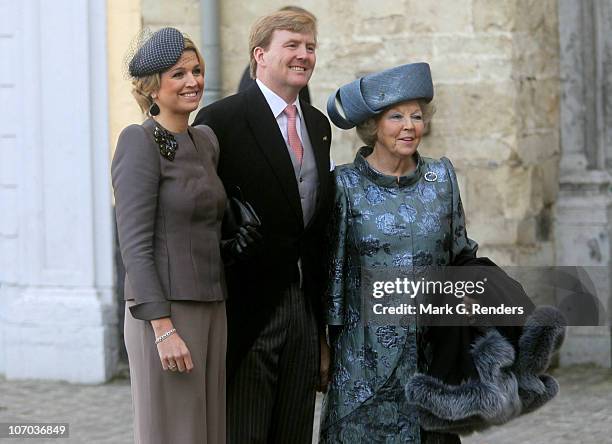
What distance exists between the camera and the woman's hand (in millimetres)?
4133

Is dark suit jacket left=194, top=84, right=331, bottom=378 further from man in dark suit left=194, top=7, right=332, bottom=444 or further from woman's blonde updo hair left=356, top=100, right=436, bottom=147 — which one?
woman's blonde updo hair left=356, top=100, right=436, bottom=147

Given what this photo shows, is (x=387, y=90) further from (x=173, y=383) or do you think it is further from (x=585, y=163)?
(x=585, y=163)

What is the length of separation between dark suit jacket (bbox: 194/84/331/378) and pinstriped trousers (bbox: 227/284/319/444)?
1.5 inches

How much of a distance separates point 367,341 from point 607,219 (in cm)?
417

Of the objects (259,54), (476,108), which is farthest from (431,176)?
(476,108)

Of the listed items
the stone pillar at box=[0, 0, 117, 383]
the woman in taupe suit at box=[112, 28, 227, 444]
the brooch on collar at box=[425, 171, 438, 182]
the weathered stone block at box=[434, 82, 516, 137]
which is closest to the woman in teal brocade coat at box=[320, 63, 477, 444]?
the brooch on collar at box=[425, 171, 438, 182]

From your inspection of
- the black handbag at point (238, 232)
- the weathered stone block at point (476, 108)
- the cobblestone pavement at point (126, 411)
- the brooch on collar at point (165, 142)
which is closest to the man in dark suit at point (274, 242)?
the black handbag at point (238, 232)

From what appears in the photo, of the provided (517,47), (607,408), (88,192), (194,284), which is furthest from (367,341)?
(88,192)

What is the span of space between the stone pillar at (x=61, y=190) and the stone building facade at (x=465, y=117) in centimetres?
1

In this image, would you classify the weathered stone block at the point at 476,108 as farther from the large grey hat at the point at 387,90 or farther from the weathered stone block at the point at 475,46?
the large grey hat at the point at 387,90

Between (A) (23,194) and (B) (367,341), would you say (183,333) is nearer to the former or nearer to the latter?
(B) (367,341)

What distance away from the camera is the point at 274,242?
4.56 m

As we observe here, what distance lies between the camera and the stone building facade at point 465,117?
784 cm

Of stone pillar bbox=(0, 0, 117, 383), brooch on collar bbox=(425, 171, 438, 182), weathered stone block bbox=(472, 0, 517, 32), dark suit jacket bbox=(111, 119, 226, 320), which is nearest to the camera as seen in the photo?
dark suit jacket bbox=(111, 119, 226, 320)
